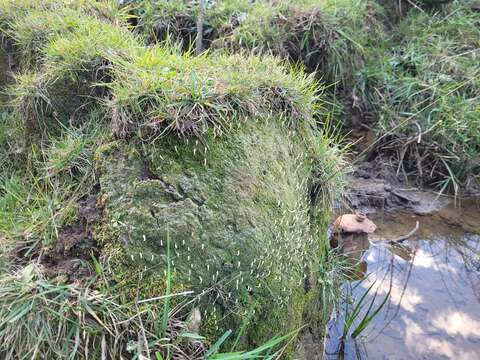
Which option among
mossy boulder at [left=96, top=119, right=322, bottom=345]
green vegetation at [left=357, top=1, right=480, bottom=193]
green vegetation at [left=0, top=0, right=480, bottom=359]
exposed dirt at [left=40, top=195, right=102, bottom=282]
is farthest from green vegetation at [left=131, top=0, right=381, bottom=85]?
exposed dirt at [left=40, top=195, right=102, bottom=282]

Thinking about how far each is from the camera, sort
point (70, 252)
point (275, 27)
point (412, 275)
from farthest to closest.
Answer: point (275, 27) < point (412, 275) < point (70, 252)

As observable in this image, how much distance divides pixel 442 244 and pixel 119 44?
2.67 meters

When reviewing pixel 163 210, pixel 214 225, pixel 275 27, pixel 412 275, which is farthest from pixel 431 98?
pixel 163 210

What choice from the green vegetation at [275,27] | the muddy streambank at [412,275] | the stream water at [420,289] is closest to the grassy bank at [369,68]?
the green vegetation at [275,27]

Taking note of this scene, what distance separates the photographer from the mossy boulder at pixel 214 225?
192 centimetres

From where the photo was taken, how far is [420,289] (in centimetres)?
320

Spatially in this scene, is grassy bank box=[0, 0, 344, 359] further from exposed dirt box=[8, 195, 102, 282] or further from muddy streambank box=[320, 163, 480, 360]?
muddy streambank box=[320, 163, 480, 360]

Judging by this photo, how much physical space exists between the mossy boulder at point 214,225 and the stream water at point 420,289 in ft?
2.48

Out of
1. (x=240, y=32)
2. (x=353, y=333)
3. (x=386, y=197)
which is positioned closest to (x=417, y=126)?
(x=386, y=197)

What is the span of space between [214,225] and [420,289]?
182 centimetres

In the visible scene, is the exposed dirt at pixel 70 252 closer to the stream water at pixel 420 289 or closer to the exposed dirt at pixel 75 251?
the exposed dirt at pixel 75 251

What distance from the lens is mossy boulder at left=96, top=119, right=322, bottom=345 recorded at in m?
1.92

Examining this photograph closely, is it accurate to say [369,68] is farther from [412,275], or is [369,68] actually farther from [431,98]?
[412,275]

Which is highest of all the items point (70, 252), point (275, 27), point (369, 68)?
point (275, 27)
